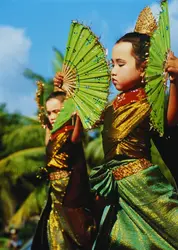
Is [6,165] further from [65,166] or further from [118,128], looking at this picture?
[118,128]

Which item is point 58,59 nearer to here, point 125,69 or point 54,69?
point 54,69

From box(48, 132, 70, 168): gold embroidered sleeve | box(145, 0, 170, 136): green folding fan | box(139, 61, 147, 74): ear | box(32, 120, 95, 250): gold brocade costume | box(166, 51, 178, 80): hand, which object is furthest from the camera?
box(48, 132, 70, 168): gold embroidered sleeve

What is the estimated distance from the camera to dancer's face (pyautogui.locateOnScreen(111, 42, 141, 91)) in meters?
5.43

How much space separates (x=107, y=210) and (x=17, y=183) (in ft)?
57.4

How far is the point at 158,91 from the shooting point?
16.7ft

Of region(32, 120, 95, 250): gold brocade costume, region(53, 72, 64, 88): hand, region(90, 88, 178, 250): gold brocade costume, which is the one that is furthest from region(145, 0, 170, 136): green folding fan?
region(32, 120, 95, 250): gold brocade costume

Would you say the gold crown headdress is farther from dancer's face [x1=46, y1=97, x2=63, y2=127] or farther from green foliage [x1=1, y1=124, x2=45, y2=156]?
green foliage [x1=1, y1=124, x2=45, y2=156]

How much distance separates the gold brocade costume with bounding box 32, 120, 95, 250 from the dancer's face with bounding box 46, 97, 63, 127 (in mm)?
319

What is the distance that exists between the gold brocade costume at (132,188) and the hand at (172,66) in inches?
17.2

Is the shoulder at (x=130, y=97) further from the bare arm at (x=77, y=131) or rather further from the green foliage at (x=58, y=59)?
the green foliage at (x=58, y=59)

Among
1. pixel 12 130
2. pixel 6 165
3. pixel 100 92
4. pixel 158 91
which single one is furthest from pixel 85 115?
pixel 12 130

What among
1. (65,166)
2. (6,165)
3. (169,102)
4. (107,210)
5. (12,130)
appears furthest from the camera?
(12,130)

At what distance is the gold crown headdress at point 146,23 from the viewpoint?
224 inches

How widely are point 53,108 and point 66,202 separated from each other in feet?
3.13
